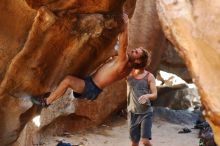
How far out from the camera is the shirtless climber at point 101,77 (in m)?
6.75

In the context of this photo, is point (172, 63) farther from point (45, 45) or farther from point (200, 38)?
point (200, 38)

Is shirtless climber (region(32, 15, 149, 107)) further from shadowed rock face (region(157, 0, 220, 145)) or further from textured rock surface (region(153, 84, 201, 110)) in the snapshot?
textured rock surface (region(153, 84, 201, 110))

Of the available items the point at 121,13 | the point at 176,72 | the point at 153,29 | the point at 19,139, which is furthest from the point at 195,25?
the point at 176,72

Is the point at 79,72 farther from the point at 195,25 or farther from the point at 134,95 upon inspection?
the point at 195,25

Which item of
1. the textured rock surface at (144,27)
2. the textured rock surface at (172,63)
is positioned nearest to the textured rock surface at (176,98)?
the textured rock surface at (172,63)

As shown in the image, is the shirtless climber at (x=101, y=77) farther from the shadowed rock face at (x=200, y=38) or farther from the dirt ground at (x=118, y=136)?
the dirt ground at (x=118, y=136)

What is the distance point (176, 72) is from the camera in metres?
16.0

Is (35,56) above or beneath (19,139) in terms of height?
above

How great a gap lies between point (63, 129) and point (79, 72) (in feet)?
14.5

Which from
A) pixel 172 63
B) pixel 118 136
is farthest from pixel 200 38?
pixel 172 63

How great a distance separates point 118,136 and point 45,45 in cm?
515

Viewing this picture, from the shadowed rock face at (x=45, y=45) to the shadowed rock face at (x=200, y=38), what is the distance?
2.47 meters

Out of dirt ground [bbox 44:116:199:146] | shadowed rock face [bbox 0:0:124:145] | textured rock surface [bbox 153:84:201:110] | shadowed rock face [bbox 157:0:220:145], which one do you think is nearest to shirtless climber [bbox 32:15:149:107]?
shadowed rock face [bbox 0:0:124:145]

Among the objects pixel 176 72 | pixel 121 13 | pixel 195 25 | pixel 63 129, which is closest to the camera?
pixel 195 25
